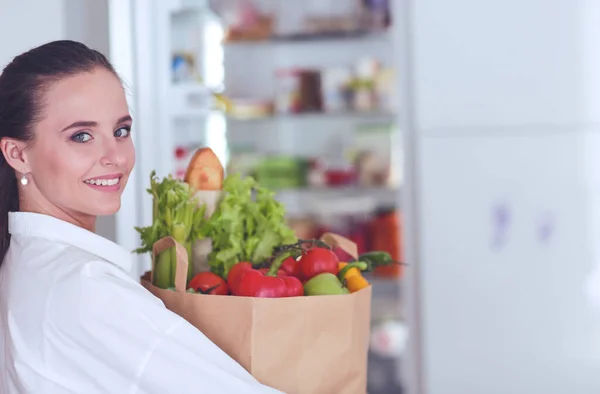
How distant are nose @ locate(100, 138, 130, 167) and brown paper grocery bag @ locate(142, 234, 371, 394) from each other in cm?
14

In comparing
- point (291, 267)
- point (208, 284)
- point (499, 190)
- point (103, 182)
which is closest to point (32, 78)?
point (103, 182)

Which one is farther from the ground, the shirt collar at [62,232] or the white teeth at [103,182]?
the white teeth at [103,182]

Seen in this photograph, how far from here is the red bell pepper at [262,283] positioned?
3.60 feet

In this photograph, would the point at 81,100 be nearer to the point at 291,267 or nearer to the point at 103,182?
the point at 103,182

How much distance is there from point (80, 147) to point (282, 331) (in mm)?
397

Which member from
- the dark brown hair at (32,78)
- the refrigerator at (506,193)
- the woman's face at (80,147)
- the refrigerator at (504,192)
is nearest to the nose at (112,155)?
the woman's face at (80,147)

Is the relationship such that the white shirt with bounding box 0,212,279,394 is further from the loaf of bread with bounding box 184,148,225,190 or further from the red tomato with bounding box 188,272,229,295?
the loaf of bread with bounding box 184,148,225,190

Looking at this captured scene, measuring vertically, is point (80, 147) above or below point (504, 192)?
above

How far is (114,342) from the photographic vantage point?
3.21ft

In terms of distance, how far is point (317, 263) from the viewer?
3.96 feet

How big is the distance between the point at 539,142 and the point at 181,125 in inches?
Answer: 55.7

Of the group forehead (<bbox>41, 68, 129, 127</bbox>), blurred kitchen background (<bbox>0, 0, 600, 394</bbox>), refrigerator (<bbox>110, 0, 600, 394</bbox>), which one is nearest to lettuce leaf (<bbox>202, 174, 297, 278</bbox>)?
forehead (<bbox>41, 68, 129, 127</bbox>)

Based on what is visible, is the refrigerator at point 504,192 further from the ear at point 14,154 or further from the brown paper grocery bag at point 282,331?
the brown paper grocery bag at point 282,331

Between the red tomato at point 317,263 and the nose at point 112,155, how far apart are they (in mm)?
325
